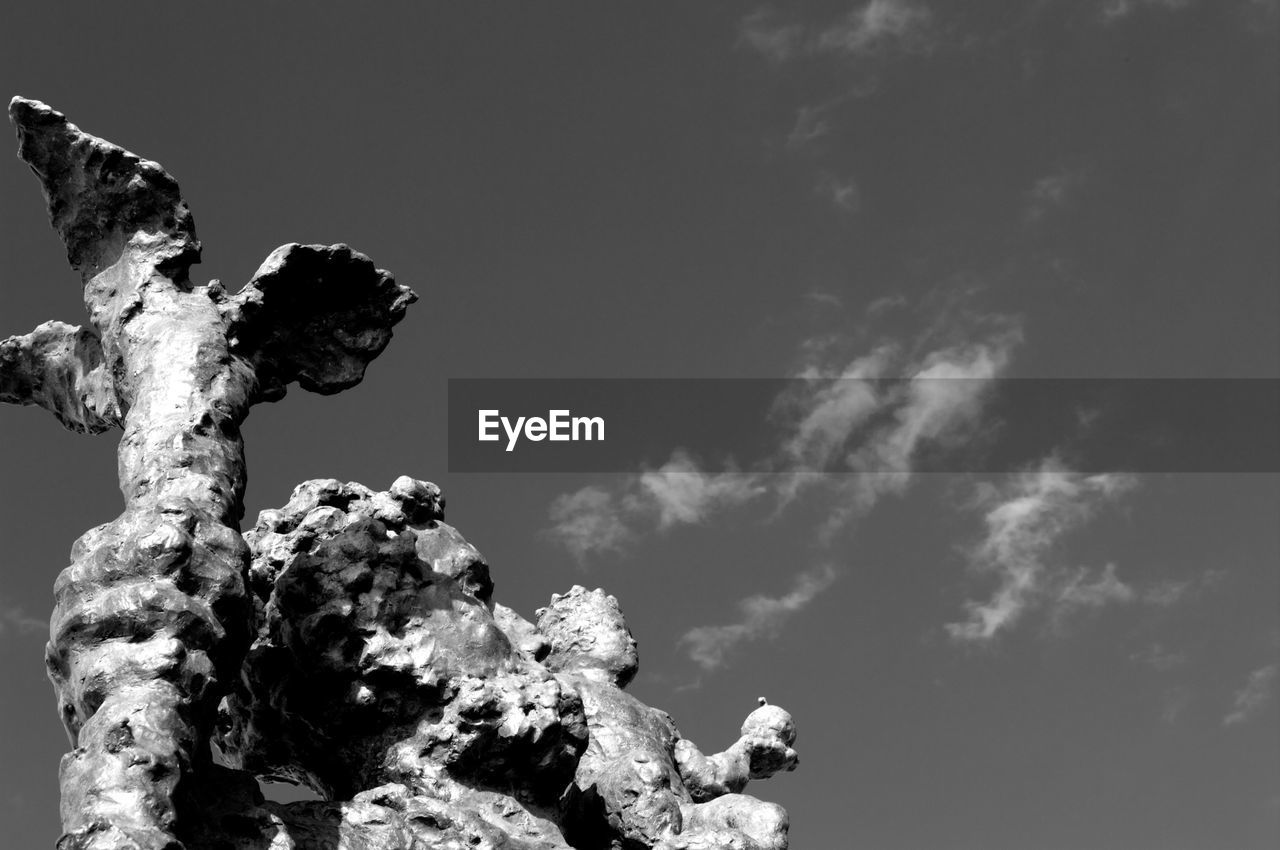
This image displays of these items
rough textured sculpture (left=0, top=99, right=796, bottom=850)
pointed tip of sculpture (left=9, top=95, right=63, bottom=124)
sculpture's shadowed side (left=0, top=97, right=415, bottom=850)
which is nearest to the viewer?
sculpture's shadowed side (left=0, top=97, right=415, bottom=850)

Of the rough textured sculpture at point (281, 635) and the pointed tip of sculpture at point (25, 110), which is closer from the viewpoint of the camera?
the rough textured sculpture at point (281, 635)

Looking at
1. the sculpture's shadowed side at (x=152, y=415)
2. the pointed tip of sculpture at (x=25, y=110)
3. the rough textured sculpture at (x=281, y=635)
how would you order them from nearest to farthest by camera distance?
the sculpture's shadowed side at (x=152, y=415) < the rough textured sculpture at (x=281, y=635) < the pointed tip of sculpture at (x=25, y=110)

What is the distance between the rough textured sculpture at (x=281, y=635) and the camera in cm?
797

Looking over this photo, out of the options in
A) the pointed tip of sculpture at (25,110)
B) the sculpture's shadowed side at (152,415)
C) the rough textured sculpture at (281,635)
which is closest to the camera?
the sculpture's shadowed side at (152,415)

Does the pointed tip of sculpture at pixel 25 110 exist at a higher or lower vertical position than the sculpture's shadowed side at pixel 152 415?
higher

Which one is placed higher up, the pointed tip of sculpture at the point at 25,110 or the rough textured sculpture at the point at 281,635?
the pointed tip of sculpture at the point at 25,110

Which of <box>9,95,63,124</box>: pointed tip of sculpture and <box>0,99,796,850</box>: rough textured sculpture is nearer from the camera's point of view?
<box>0,99,796,850</box>: rough textured sculpture

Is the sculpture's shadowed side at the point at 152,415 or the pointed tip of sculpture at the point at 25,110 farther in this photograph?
the pointed tip of sculpture at the point at 25,110

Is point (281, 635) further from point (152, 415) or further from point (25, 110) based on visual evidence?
point (25, 110)

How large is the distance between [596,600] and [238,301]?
12.1ft

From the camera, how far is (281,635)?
32.4 ft

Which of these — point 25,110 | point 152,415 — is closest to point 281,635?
point 152,415

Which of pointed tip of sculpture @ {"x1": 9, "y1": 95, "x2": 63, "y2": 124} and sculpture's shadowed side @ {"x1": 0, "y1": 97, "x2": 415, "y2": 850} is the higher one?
pointed tip of sculpture @ {"x1": 9, "y1": 95, "x2": 63, "y2": 124}

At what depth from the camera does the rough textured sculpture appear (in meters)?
7.97
